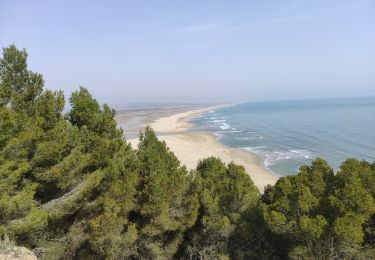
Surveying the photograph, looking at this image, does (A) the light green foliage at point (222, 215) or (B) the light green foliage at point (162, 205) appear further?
(A) the light green foliage at point (222, 215)

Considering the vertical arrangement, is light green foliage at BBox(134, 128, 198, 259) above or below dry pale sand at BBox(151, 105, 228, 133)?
above

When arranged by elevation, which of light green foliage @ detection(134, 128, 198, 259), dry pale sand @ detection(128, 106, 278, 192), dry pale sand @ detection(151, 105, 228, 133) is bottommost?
dry pale sand @ detection(128, 106, 278, 192)

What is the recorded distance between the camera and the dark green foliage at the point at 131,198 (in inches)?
496

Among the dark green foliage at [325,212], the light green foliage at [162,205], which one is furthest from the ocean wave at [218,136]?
the dark green foliage at [325,212]

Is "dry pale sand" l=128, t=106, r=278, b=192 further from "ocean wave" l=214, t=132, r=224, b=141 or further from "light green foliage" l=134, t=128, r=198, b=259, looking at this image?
"light green foliage" l=134, t=128, r=198, b=259

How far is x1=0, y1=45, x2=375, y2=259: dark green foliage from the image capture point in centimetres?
1260

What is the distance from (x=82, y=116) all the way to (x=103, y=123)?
3.34ft

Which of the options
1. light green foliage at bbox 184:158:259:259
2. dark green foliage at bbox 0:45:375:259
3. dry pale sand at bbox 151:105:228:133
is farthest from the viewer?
dry pale sand at bbox 151:105:228:133

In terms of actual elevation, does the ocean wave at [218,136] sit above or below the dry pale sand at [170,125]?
below

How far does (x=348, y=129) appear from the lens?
69.9 metres

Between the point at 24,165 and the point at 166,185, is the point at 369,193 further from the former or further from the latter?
the point at 24,165

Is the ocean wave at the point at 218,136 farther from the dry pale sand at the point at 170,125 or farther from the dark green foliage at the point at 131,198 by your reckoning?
the dark green foliage at the point at 131,198

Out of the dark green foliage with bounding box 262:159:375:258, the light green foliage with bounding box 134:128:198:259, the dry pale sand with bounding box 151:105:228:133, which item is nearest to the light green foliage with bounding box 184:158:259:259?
the light green foliage with bounding box 134:128:198:259

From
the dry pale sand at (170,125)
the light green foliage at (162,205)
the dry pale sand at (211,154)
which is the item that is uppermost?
the light green foliage at (162,205)
